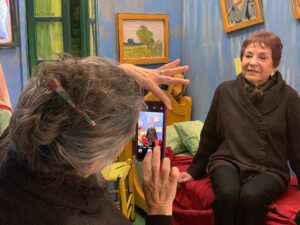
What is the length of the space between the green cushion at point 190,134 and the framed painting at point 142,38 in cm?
72

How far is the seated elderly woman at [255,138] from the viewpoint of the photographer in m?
1.92

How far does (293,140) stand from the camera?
2035 millimetres

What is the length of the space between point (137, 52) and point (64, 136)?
97.5 inches

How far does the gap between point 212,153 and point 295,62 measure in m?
0.70

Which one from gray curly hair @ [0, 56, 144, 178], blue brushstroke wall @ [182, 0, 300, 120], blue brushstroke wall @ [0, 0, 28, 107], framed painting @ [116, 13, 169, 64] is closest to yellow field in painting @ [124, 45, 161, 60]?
framed painting @ [116, 13, 169, 64]

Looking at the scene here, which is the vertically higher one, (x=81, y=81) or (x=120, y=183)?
(x=81, y=81)

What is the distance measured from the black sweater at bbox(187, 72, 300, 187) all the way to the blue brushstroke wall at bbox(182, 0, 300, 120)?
326mm

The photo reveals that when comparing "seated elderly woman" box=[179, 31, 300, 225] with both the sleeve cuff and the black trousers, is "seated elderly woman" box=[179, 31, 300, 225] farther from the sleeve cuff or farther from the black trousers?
the sleeve cuff

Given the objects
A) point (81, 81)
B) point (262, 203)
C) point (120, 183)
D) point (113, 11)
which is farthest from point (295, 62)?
point (81, 81)

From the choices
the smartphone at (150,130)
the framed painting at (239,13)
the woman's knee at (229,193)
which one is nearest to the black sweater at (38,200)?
the smartphone at (150,130)

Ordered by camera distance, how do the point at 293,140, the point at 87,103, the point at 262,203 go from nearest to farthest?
1. the point at 87,103
2. the point at 262,203
3. the point at 293,140

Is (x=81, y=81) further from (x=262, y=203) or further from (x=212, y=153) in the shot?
(x=212, y=153)

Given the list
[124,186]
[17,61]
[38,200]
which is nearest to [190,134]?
[124,186]

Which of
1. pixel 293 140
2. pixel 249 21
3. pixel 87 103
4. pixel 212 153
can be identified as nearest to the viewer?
pixel 87 103
